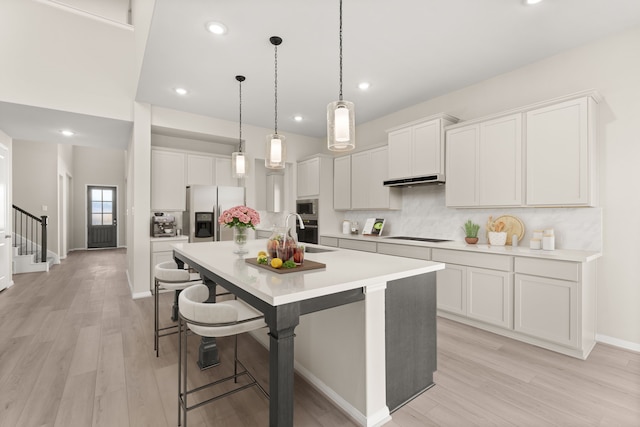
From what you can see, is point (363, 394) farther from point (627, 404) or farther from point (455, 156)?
point (455, 156)

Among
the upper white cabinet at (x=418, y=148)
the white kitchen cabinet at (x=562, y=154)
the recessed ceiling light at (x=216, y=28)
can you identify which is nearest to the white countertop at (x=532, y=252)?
the white kitchen cabinet at (x=562, y=154)

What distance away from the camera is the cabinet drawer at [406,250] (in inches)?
141

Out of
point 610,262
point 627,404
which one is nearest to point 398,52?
point 610,262

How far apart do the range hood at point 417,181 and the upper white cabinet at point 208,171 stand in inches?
113

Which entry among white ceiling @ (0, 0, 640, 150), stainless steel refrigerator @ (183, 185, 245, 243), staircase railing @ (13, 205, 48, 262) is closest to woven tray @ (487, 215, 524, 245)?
white ceiling @ (0, 0, 640, 150)

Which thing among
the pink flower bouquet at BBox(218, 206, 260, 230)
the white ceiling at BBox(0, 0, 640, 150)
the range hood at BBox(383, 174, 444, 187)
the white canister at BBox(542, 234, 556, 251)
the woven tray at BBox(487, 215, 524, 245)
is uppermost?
the white ceiling at BBox(0, 0, 640, 150)

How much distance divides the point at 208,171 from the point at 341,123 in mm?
3977

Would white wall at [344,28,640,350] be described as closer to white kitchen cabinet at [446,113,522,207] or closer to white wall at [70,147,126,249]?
white kitchen cabinet at [446,113,522,207]

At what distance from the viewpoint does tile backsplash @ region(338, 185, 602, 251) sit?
9.51ft

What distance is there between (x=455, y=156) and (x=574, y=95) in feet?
3.87

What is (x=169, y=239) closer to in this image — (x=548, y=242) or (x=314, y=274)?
(x=314, y=274)

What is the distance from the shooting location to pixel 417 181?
3.93 meters

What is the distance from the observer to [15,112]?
12.9 ft

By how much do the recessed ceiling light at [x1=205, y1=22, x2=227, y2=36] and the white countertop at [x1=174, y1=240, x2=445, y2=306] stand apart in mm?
1934
